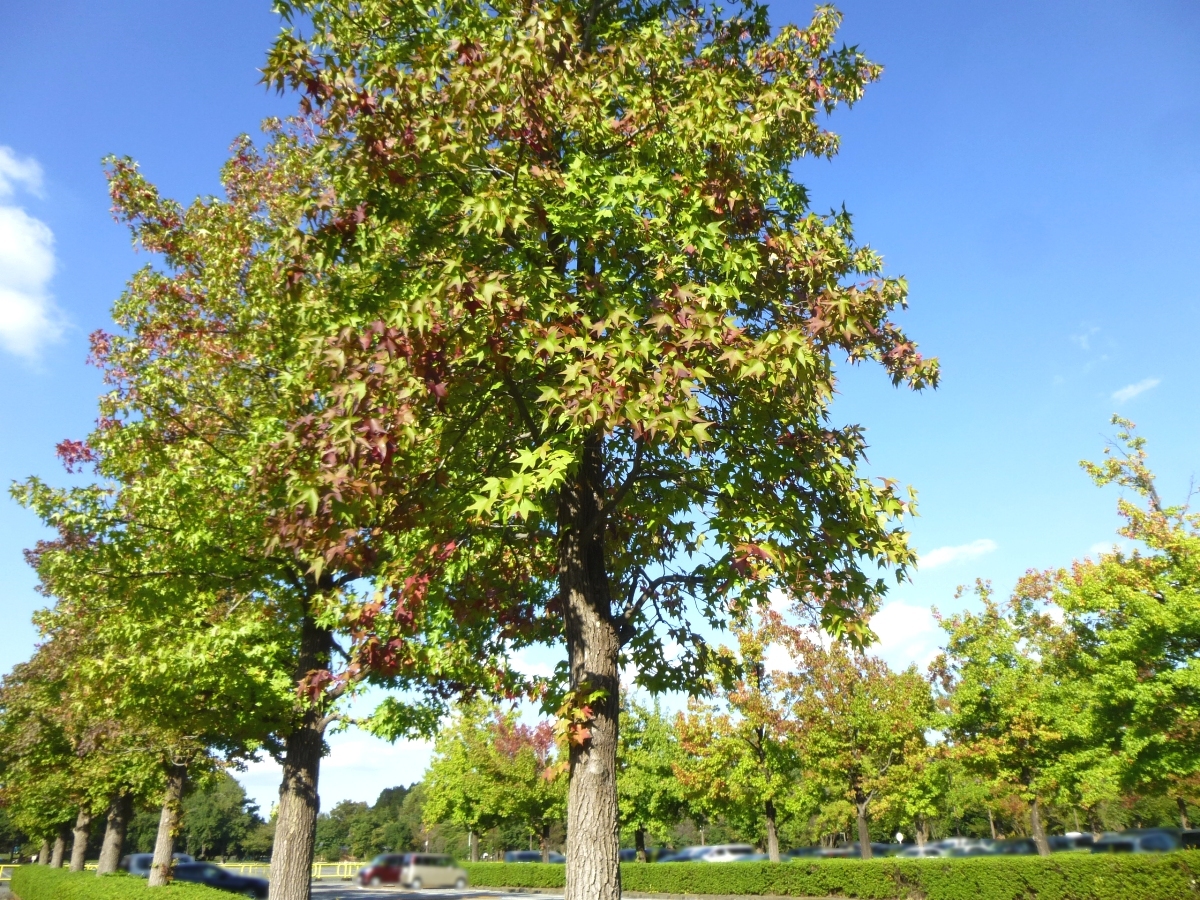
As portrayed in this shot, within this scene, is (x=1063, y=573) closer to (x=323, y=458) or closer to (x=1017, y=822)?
(x=323, y=458)

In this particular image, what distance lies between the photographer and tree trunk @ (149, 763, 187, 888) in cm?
1626

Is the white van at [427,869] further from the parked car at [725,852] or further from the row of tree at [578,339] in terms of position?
the row of tree at [578,339]

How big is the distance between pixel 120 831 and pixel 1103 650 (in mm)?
33119

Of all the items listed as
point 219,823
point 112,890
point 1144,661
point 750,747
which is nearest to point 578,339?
point 112,890

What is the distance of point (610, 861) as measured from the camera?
618 centimetres

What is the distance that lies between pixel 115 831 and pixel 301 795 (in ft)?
63.6

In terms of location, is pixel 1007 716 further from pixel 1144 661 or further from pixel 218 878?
pixel 218 878

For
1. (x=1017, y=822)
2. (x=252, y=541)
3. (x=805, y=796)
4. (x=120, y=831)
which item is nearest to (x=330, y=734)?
(x=252, y=541)

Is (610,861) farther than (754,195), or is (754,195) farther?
(754,195)

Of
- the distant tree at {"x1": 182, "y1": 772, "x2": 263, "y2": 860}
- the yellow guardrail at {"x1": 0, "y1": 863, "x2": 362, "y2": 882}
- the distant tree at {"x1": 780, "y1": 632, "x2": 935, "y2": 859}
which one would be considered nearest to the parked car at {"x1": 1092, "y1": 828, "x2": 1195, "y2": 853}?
the distant tree at {"x1": 780, "y1": 632, "x2": 935, "y2": 859}

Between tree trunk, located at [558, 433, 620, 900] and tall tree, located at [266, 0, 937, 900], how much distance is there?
0.02 meters

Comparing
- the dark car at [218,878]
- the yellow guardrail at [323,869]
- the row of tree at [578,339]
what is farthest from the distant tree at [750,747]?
the yellow guardrail at [323,869]

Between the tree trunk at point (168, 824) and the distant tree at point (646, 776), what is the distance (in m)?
24.0

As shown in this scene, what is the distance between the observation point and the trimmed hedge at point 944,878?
725 inches
